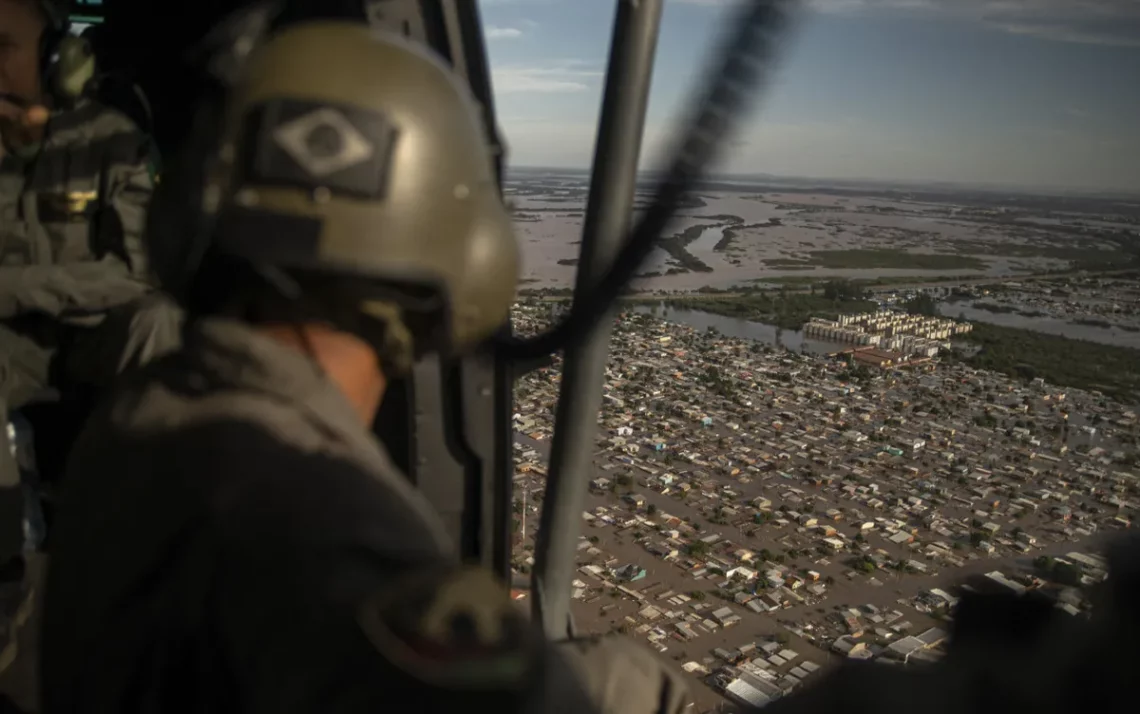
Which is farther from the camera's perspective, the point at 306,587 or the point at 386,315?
the point at 386,315

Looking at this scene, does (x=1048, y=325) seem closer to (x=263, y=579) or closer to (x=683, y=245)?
(x=683, y=245)

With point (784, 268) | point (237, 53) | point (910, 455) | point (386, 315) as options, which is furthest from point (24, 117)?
point (784, 268)

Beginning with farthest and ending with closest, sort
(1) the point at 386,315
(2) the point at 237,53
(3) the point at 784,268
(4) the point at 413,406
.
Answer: (3) the point at 784,268
(4) the point at 413,406
(2) the point at 237,53
(1) the point at 386,315

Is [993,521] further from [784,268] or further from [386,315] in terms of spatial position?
[784,268]

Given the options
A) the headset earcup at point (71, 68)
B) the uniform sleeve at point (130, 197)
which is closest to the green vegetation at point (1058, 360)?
the uniform sleeve at point (130, 197)

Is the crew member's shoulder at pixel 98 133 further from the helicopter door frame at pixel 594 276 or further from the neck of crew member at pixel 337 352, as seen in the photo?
the neck of crew member at pixel 337 352

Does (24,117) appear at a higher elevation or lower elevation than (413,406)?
higher
